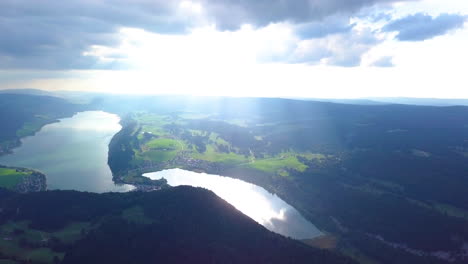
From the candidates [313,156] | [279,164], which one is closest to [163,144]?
[279,164]

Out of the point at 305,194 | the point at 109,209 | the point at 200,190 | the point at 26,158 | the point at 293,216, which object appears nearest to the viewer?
the point at 109,209

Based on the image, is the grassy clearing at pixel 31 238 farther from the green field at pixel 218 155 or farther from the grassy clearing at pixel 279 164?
the grassy clearing at pixel 279 164

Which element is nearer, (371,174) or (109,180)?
(109,180)

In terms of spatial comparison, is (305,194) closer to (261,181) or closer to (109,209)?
(261,181)

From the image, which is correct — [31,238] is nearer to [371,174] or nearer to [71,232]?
[71,232]

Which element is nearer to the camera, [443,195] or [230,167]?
[443,195]

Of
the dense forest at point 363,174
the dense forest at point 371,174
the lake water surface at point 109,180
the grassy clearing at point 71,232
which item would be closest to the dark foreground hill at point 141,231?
the grassy clearing at point 71,232

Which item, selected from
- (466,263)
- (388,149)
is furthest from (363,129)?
(466,263)
